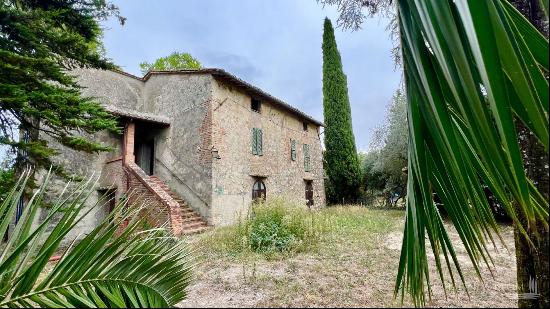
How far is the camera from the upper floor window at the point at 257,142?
12898mm

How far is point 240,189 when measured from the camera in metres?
12.0

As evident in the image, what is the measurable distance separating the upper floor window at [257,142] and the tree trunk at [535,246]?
11.2m

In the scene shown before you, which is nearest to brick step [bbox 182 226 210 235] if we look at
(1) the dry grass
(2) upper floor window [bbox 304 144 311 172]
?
(1) the dry grass

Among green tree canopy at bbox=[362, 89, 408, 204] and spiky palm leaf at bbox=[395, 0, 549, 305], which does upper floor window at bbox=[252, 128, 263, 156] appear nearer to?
green tree canopy at bbox=[362, 89, 408, 204]

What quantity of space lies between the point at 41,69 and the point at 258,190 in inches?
347

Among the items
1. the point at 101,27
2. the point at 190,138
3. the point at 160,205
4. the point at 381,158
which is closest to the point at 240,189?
the point at 190,138

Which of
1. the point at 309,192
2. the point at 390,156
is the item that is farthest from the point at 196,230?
the point at 390,156

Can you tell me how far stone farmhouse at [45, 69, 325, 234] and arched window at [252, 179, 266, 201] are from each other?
0.15 ft

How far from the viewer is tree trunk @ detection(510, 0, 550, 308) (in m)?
1.51

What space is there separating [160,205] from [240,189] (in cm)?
368

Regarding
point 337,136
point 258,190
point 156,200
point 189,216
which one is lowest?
point 189,216

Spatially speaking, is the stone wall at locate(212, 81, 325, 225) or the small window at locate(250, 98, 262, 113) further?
the small window at locate(250, 98, 262, 113)

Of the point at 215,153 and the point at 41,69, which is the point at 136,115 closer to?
the point at 215,153

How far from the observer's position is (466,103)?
575 mm
